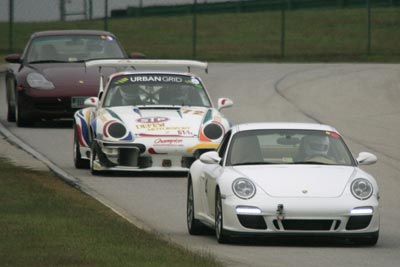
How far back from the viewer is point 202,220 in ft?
44.5

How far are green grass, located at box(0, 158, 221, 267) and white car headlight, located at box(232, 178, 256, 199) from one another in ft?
2.55

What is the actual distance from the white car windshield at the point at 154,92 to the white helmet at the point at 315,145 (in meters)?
6.54

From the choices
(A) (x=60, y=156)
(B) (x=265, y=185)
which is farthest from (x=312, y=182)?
(A) (x=60, y=156)

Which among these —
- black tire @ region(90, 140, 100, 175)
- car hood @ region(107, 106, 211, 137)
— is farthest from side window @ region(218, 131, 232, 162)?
black tire @ region(90, 140, 100, 175)

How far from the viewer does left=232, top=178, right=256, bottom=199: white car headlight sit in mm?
12648

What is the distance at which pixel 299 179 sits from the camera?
505 inches

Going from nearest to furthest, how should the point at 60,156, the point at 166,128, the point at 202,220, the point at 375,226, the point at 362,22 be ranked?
the point at 375,226, the point at 202,220, the point at 166,128, the point at 60,156, the point at 362,22

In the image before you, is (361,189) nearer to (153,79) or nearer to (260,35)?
(153,79)

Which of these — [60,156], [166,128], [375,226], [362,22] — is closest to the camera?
[375,226]

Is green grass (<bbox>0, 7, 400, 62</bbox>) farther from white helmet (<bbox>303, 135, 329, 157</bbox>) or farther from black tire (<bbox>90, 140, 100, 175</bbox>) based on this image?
white helmet (<bbox>303, 135, 329, 157</bbox>)

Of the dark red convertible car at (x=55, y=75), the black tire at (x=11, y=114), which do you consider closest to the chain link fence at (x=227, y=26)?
the black tire at (x=11, y=114)

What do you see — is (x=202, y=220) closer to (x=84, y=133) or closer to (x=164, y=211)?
(x=164, y=211)

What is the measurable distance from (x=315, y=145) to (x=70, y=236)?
2.62 metres

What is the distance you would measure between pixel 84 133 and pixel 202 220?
6834mm
